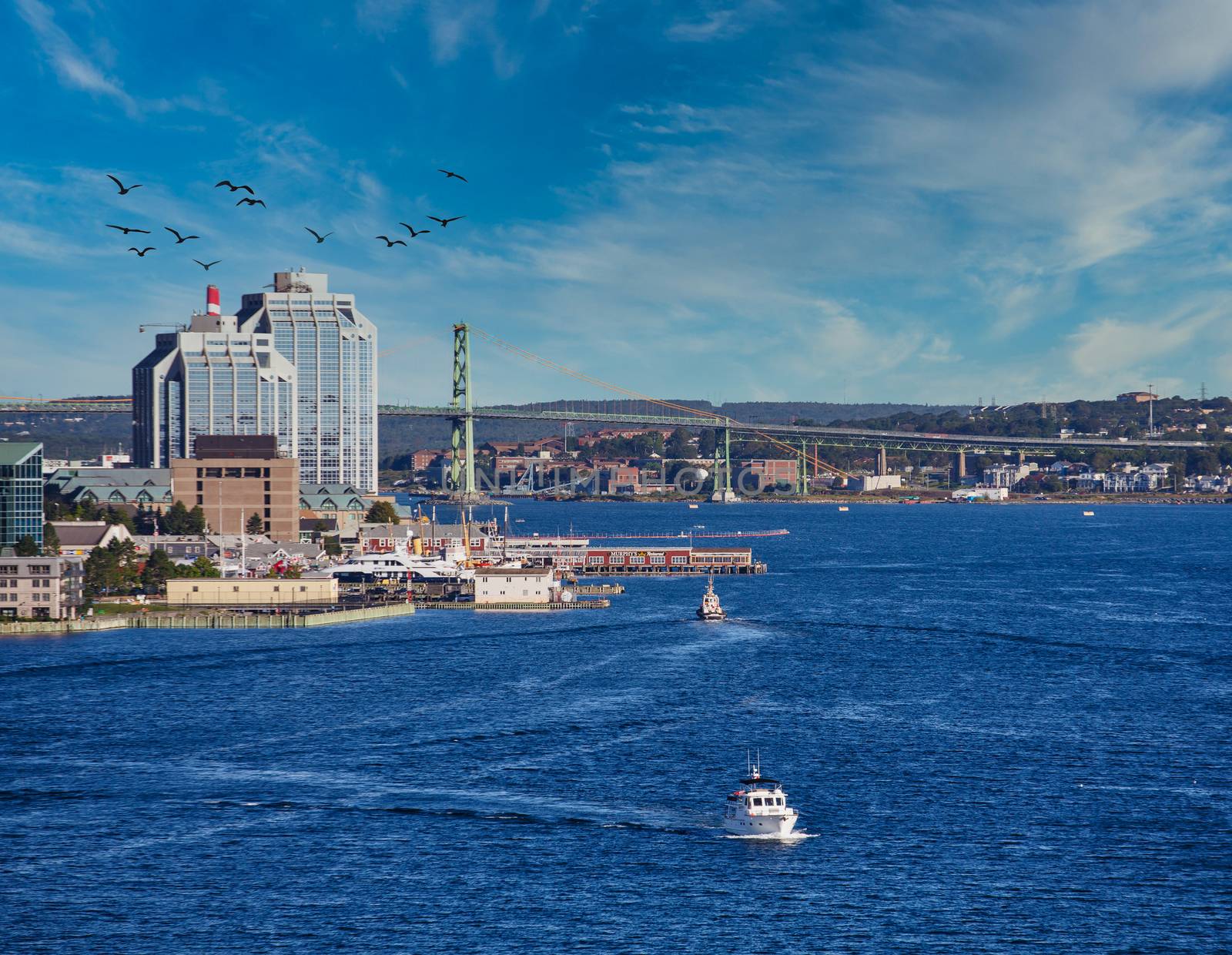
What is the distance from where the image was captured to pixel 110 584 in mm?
66750

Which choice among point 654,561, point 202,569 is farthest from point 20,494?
point 654,561

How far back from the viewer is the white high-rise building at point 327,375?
489 feet

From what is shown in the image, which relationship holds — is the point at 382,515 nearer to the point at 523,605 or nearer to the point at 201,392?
the point at 201,392

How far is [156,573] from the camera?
6869 centimetres

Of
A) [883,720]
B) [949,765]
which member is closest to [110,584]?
[883,720]

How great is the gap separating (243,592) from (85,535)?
1470 cm

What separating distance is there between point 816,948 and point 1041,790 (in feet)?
31.9

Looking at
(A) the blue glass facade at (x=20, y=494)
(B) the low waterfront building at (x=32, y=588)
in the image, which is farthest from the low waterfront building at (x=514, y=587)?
(A) the blue glass facade at (x=20, y=494)

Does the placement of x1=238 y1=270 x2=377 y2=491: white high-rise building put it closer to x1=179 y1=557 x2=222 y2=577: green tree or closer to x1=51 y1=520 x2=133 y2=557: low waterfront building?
x1=51 y1=520 x2=133 y2=557: low waterfront building

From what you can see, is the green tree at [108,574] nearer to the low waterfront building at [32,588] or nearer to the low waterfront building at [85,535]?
the low waterfront building at [85,535]

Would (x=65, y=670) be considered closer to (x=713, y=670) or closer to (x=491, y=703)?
(x=491, y=703)

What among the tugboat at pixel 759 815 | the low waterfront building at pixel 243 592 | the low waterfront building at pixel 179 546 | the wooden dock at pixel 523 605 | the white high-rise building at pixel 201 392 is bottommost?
the tugboat at pixel 759 815

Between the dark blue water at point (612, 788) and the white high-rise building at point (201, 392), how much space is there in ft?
261

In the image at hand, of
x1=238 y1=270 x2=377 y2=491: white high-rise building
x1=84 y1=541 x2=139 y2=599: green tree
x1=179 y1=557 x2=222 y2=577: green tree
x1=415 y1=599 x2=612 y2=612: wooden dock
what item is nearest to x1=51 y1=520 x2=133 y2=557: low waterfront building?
x1=84 y1=541 x2=139 y2=599: green tree
